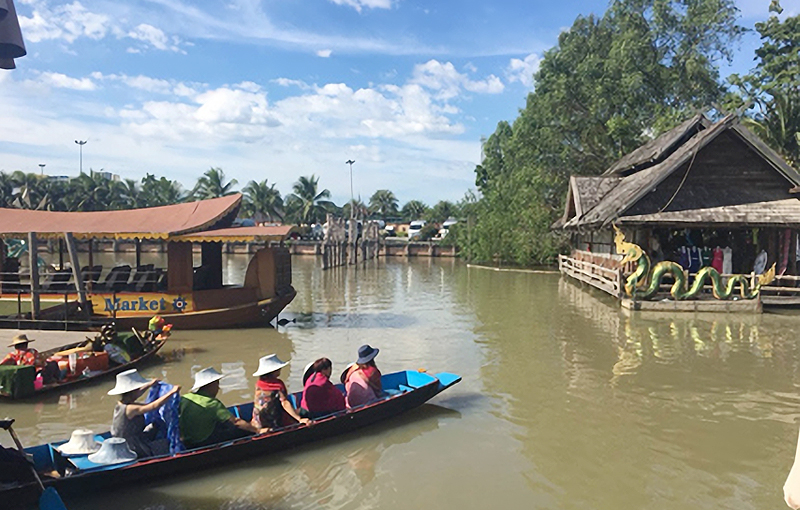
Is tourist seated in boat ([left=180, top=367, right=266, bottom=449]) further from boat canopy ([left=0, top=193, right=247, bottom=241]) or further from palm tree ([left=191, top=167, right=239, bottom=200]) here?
palm tree ([left=191, top=167, right=239, bottom=200])

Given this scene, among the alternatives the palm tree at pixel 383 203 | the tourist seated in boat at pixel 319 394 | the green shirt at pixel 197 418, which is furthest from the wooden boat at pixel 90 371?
the palm tree at pixel 383 203

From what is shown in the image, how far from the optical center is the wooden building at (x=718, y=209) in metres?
19.0

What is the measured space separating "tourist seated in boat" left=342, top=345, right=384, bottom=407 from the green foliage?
92.1 ft

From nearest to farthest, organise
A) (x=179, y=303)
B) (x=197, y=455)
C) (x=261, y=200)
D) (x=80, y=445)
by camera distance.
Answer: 1. (x=80, y=445)
2. (x=197, y=455)
3. (x=179, y=303)
4. (x=261, y=200)

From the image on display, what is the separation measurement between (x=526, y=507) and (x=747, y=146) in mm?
18074

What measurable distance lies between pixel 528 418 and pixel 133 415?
17.8 ft

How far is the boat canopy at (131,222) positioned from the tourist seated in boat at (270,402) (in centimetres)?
800

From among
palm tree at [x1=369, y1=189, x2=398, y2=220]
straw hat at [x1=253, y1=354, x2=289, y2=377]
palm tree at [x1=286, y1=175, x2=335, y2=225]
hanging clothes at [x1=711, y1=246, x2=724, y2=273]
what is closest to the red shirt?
straw hat at [x1=253, y1=354, x2=289, y2=377]

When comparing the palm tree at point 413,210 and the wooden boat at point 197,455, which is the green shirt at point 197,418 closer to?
the wooden boat at point 197,455

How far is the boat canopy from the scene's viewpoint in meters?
15.1

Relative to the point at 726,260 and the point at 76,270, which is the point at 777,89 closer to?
the point at 726,260

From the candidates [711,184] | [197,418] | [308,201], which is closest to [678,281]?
[711,184]

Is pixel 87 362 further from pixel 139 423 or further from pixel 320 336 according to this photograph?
pixel 320 336

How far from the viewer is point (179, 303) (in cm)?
1520
